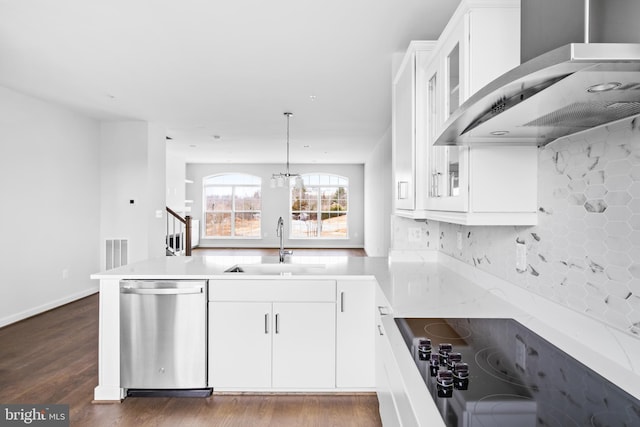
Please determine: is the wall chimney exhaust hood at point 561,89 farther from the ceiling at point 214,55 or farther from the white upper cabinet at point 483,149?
the ceiling at point 214,55

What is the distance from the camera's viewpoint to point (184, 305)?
2.45 metres

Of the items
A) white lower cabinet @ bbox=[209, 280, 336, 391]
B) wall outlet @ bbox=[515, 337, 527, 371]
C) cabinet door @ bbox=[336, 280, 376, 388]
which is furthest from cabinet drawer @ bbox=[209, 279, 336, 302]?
wall outlet @ bbox=[515, 337, 527, 371]

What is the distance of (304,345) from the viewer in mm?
2492

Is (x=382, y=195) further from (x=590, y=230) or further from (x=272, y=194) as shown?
(x=590, y=230)

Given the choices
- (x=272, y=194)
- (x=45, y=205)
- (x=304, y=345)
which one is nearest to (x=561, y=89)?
(x=304, y=345)

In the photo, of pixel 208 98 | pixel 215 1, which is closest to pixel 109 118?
pixel 208 98

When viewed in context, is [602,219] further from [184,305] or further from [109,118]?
[109,118]

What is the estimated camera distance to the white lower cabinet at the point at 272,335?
8.11 feet

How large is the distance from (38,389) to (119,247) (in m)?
3.15

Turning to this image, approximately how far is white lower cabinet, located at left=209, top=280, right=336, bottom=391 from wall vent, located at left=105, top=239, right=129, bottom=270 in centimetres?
378

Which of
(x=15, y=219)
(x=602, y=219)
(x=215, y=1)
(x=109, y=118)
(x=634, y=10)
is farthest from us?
(x=109, y=118)

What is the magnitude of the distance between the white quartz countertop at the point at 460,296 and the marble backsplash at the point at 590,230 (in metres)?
0.06

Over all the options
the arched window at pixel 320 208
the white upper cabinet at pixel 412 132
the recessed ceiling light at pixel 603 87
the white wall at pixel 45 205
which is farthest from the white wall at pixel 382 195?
the recessed ceiling light at pixel 603 87

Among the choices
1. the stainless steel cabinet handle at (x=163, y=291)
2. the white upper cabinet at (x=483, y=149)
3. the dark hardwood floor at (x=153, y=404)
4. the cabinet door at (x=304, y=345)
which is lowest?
the dark hardwood floor at (x=153, y=404)
